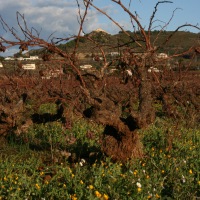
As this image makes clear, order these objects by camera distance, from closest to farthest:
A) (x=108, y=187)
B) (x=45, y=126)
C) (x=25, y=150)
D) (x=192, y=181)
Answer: (x=108, y=187), (x=192, y=181), (x=25, y=150), (x=45, y=126)

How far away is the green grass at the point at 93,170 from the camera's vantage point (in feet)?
17.9

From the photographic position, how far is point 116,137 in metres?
7.35

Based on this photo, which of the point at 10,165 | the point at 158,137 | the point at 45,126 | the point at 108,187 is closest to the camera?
the point at 108,187

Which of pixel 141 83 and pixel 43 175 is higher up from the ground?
pixel 141 83

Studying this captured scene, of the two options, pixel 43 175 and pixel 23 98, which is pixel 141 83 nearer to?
pixel 43 175

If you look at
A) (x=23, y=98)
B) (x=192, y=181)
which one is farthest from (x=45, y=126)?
(x=192, y=181)

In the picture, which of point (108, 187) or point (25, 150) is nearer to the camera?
point (108, 187)

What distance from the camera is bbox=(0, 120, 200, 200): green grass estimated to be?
17.9 ft

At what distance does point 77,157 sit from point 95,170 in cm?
102

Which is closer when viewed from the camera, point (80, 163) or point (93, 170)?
point (93, 170)

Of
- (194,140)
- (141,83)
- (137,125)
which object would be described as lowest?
(194,140)

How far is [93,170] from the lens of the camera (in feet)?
20.4

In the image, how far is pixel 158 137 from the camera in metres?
9.00

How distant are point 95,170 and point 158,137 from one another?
2.71 meters
